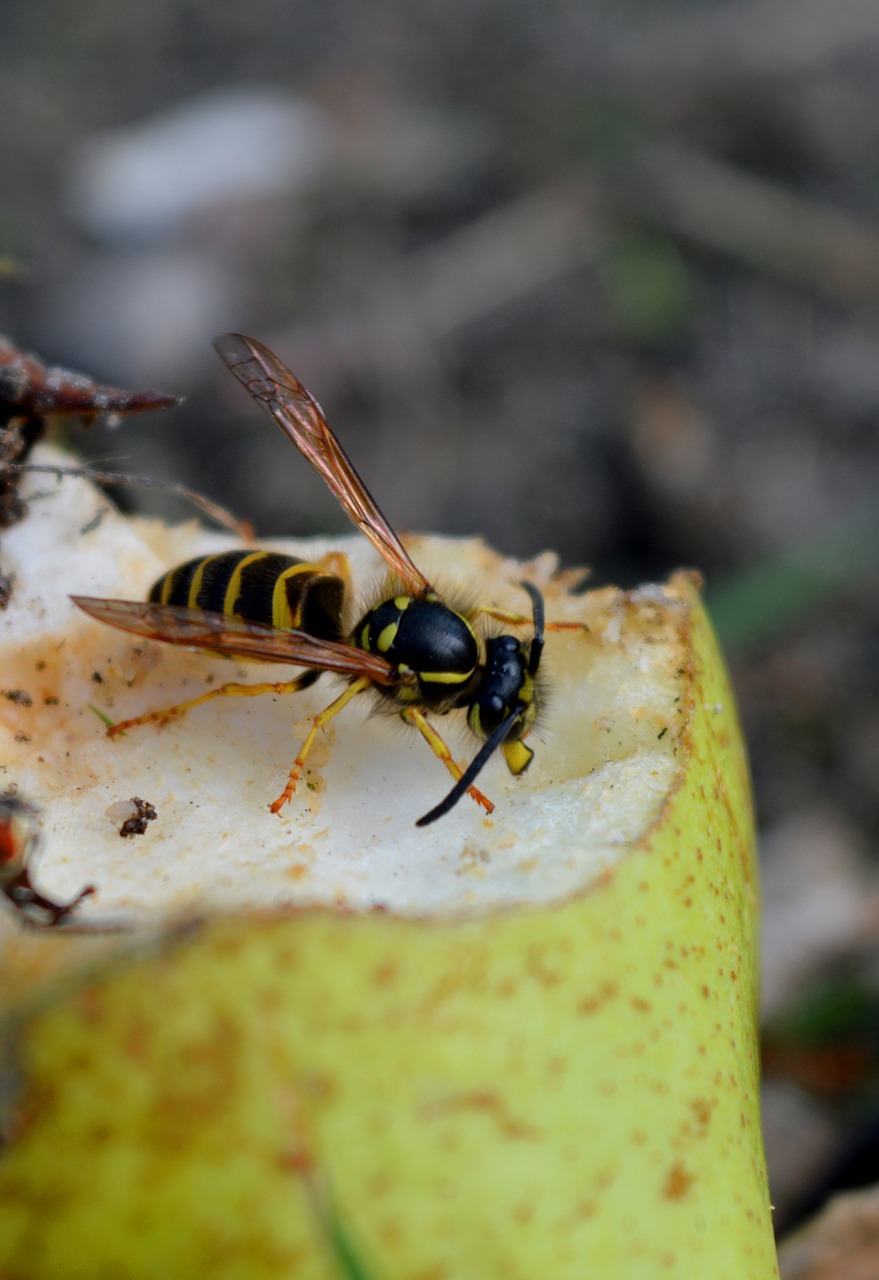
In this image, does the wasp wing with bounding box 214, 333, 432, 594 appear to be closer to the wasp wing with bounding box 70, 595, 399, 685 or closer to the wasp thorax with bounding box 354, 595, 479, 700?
the wasp thorax with bounding box 354, 595, 479, 700

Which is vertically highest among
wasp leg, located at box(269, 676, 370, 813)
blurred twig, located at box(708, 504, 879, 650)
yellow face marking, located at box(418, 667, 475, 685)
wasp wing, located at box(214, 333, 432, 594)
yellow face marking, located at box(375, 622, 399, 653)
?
wasp wing, located at box(214, 333, 432, 594)

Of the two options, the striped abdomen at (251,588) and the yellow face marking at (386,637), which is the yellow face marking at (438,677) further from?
the striped abdomen at (251,588)

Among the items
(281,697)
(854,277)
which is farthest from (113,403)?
(854,277)

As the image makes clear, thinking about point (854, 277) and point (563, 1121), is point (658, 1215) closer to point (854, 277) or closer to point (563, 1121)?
point (563, 1121)

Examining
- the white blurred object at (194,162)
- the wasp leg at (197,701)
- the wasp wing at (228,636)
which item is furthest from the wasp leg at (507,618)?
the white blurred object at (194,162)

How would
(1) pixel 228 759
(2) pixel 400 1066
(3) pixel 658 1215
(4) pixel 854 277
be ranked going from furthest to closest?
(4) pixel 854 277 < (1) pixel 228 759 < (3) pixel 658 1215 < (2) pixel 400 1066

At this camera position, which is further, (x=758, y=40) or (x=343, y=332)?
(x=758, y=40)

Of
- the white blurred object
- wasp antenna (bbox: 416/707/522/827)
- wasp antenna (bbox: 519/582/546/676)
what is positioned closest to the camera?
wasp antenna (bbox: 416/707/522/827)

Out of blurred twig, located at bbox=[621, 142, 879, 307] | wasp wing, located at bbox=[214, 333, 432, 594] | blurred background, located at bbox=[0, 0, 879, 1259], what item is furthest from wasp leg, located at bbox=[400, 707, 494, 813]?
blurred twig, located at bbox=[621, 142, 879, 307]
